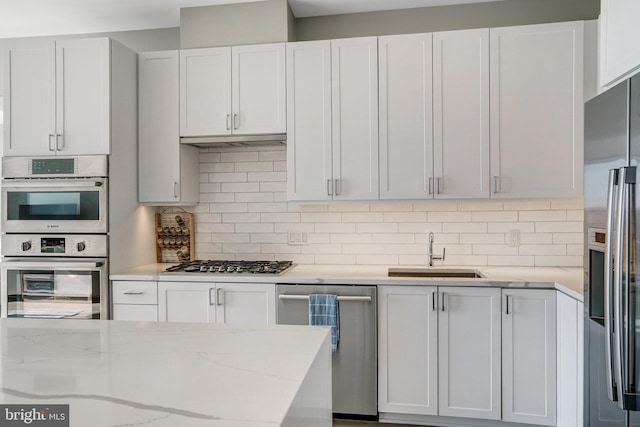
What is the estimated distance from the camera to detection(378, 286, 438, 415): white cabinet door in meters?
2.68

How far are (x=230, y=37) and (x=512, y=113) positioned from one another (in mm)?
2030

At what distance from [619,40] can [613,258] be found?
0.88 m

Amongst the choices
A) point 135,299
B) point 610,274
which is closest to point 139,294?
point 135,299

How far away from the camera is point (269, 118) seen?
3.09 metres

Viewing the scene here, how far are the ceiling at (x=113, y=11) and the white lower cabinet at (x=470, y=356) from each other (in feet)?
6.76

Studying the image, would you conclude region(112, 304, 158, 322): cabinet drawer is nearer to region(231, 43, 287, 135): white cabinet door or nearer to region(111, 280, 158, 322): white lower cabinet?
region(111, 280, 158, 322): white lower cabinet

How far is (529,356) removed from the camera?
8.45ft

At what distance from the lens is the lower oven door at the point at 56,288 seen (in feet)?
9.48

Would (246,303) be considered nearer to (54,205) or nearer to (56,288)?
(56,288)

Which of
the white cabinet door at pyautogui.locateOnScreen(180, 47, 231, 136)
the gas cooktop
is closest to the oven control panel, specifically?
the gas cooktop

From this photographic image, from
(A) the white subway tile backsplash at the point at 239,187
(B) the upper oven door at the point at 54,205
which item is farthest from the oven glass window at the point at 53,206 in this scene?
(A) the white subway tile backsplash at the point at 239,187

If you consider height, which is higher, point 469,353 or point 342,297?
point 342,297

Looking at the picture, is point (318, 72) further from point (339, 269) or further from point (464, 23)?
point (339, 269)

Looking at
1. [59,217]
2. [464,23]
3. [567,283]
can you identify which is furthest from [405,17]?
[59,217]
